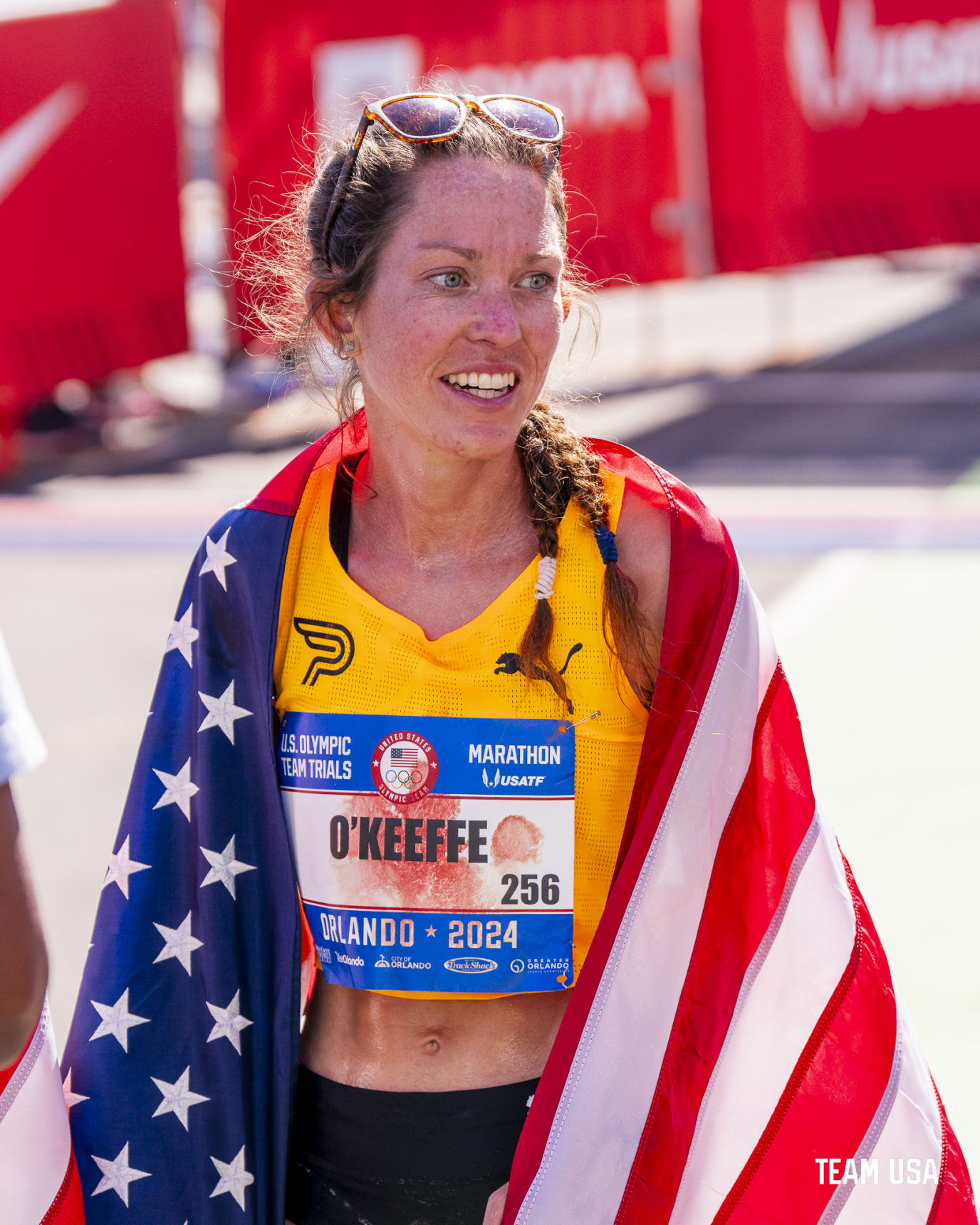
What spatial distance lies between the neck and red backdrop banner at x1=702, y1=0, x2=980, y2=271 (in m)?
13.8

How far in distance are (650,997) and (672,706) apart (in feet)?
1.24

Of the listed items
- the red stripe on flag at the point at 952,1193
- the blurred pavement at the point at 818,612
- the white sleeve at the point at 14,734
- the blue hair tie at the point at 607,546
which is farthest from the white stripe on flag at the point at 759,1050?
the blurred pavement at the point at 818,612

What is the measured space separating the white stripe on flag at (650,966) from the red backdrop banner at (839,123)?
1404 cm

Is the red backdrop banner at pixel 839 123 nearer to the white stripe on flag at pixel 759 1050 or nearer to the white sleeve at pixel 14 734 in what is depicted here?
the white stripe on flag at pixel 759 1050

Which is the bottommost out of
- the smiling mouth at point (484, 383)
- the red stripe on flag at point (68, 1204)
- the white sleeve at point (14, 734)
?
the red stripe on flag at point (68, 1204)

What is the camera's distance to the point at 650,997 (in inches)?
80.4

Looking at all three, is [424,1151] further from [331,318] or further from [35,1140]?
[331,318]

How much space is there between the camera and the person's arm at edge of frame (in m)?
1.67

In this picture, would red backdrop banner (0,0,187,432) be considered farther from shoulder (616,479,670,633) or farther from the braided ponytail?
shoulder (616,479,670,633)

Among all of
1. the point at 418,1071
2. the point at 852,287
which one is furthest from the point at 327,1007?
the point at 852,287

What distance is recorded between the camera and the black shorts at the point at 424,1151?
2.12 meters

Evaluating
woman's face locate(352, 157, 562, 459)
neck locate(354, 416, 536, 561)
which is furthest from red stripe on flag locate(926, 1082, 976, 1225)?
woman's face locate(352, 157, 562, 459)

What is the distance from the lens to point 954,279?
2564 cm

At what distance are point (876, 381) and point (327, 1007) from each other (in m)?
14.5
